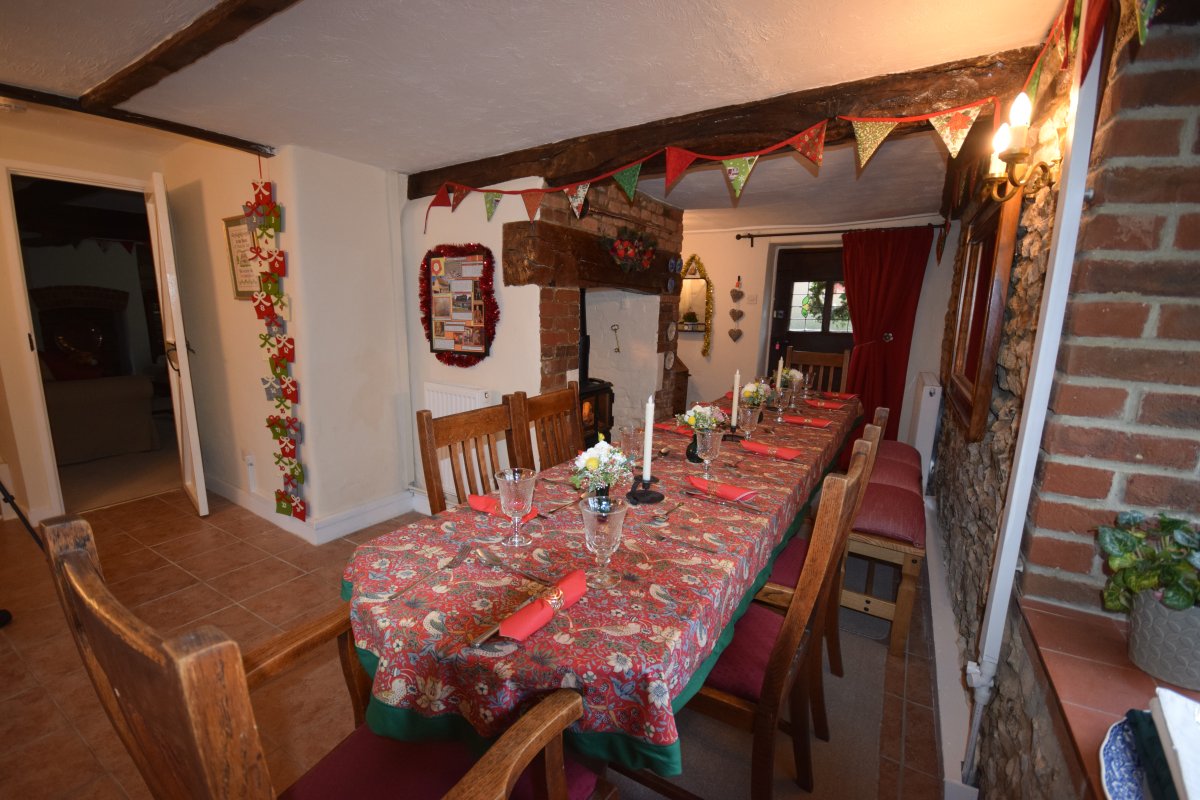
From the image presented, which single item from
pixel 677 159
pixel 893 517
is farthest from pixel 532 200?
pixel 893 517

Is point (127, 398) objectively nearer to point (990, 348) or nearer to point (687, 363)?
point (687, 363)

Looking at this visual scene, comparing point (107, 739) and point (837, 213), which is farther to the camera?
point (837, 213)

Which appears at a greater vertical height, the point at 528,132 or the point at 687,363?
the point at 528,132

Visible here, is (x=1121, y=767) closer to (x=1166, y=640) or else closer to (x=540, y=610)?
(x=1166, y=640)

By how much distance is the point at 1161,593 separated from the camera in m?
0.81

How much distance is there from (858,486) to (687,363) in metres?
4.09

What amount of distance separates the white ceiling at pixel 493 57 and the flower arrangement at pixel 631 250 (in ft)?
2.69

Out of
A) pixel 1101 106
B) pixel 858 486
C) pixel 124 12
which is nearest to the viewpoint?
pixel 1101 106

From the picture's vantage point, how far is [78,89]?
197 cm

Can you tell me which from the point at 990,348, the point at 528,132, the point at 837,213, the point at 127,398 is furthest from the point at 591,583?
the point at 127,398

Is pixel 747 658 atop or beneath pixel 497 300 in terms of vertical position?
beneath

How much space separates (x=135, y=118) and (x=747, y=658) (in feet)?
10.4

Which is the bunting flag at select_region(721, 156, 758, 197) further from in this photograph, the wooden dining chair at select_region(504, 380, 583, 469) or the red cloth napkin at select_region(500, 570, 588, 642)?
the red cloth napkin at select_region(500, 570, 588, 642)

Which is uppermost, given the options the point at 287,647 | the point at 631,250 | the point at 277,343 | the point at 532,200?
the point at 532,200
